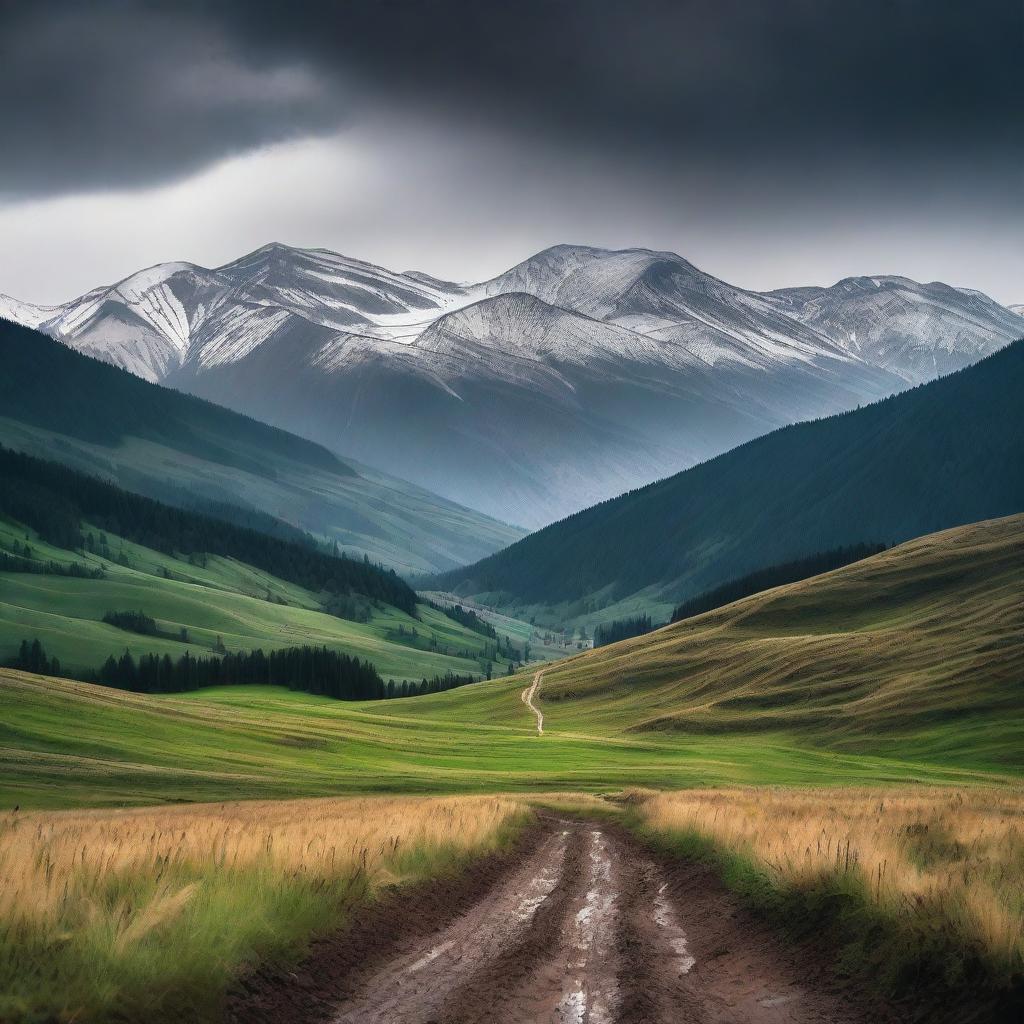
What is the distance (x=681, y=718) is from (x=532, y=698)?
132 feet

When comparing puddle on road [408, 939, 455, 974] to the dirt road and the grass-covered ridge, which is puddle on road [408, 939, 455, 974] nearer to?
the dirt road

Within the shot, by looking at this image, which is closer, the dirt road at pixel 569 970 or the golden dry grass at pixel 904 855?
the dirt road at pixel 569 970

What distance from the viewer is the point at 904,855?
18.2 m

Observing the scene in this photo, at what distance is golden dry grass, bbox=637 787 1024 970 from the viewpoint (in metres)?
12.8

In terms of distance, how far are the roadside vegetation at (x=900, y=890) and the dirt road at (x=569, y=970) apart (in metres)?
0.66

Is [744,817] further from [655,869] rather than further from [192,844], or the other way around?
[192,844]

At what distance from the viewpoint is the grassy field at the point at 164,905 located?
10797mm

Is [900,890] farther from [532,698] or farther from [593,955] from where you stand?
[532,698]

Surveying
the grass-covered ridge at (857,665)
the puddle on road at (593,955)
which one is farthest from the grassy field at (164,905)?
the grass-covered ridge at (857,665)

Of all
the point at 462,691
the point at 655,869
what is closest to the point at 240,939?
the point at 655,869

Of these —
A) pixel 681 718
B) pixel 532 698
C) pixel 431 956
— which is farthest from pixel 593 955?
pixel 532 698

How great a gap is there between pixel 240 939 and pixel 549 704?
138398mm

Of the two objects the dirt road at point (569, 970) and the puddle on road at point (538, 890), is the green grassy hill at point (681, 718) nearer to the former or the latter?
the puddle on road at point (538, 890)

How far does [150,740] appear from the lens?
224 feet
